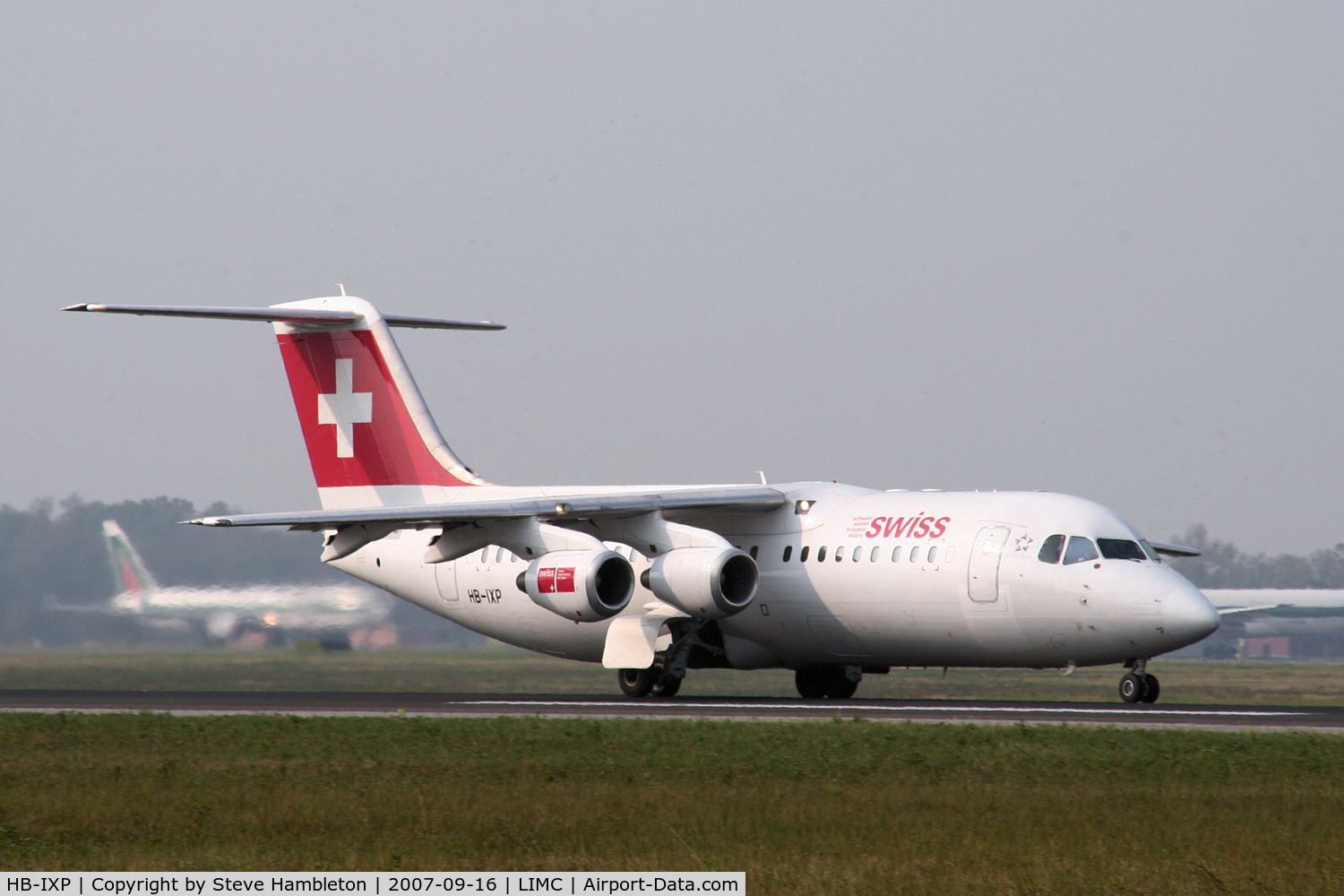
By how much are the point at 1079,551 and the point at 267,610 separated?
16.7m

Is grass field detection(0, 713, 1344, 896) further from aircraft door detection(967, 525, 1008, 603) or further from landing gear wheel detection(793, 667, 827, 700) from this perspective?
landing gear wheel detection(793, 667, 827, 700)

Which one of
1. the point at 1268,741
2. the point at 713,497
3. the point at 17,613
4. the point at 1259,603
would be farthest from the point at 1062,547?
the point at 1259,603

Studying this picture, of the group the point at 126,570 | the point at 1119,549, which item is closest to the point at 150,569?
the point at 126,570

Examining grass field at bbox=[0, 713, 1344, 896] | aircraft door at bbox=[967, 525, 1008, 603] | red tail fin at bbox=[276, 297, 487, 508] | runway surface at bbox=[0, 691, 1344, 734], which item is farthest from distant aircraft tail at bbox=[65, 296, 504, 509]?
grass field at bbox=[0, 713, 1344, 896]

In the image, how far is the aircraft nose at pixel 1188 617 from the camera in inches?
880

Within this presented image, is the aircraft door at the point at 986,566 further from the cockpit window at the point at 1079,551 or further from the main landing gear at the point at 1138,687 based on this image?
the main landing gear at the point at 1138,687

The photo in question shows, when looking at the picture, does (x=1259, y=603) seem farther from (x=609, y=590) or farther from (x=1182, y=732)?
(x=1182, y=732)

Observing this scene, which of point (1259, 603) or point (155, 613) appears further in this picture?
point (1259, 603)

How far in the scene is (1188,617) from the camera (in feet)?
73.4

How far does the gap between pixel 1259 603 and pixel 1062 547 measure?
124 feet

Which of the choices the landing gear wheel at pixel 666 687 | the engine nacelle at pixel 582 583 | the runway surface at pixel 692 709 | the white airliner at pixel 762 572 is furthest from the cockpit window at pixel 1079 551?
the landing gear wheel at pixel 666 687

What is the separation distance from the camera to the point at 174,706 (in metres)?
24.1

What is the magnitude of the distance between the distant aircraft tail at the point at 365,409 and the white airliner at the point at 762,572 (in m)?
0.06

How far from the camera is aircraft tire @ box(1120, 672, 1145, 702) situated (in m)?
23.8
